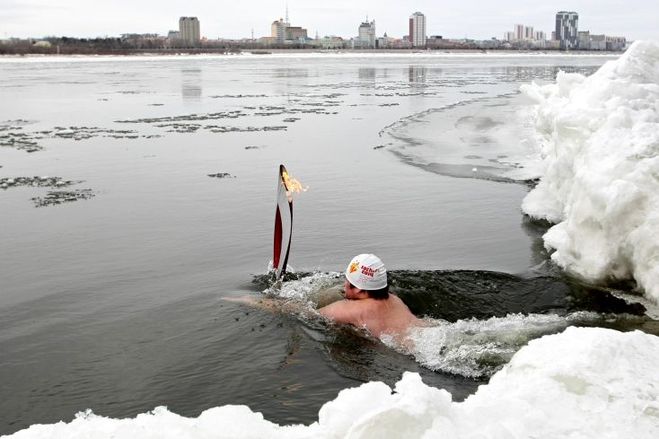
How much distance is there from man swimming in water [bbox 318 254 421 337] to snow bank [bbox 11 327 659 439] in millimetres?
2247

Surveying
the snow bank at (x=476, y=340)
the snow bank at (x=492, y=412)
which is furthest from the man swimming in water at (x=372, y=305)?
the snow bank at (x=492, y=412)

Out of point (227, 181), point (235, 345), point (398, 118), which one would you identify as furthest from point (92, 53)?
point (235, 345)

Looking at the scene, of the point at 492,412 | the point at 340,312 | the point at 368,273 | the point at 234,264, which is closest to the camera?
the point at 492,412

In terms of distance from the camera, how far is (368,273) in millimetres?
6258

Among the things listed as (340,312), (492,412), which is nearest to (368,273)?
(340,312)

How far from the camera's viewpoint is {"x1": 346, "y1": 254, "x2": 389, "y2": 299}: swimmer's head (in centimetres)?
626

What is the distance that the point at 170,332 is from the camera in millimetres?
6293

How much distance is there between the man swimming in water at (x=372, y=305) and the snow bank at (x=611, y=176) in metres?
2.46

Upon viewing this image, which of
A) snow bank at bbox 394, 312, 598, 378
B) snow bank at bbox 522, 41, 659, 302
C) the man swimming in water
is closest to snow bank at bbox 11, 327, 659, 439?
snow bank at bbox 394, 312, 598, 378

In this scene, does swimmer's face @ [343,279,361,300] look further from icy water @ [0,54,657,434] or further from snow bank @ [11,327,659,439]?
snow bank @ [11,327,659,439]

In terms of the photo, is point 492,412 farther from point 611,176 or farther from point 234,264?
point 234,264

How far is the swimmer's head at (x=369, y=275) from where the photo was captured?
6.26 m

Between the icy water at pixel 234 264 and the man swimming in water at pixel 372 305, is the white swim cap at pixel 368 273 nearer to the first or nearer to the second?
the man swimming in water at pixel 372 305

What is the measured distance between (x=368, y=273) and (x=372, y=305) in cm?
28
